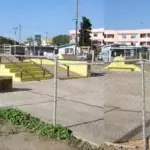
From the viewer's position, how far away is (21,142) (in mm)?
6301

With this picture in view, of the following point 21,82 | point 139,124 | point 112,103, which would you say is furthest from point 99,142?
point 21,82

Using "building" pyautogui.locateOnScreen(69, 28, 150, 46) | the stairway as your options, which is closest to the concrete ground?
"building" pyautogui.locateOnScreen(69, 28, 150, 46)

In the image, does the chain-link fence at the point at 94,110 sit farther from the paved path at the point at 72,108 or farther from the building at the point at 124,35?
the building at the point at 124,35

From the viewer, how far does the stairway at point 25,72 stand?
1923 cm

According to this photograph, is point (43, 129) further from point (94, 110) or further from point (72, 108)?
point (72, 108)

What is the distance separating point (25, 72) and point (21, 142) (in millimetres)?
13724

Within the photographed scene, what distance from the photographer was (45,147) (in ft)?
19.7

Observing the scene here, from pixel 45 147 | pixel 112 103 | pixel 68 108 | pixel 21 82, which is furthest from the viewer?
pixel 21 82

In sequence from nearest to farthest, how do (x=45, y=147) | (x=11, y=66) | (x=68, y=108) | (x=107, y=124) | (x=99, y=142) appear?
(x=45, y=147), (x=99, y=142), (x=107, y=124), (x=68, y=108), (x=11, y=66)

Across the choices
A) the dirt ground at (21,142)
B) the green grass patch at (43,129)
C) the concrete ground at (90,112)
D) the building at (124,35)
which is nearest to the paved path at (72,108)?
the concrete ground at (90,112)

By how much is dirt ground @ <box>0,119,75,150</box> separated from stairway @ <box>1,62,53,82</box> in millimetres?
12143

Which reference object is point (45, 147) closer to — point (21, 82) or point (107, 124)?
point (107, 124)

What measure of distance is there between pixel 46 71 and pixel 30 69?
43.0 inches

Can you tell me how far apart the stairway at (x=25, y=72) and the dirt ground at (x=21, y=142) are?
12143 millimetres
